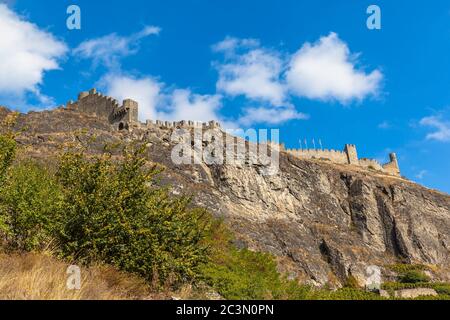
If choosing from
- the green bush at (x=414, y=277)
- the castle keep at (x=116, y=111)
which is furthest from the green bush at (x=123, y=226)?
the green bush at (x=414, y=277)

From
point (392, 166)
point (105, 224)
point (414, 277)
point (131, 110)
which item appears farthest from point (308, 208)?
point (392, 166)

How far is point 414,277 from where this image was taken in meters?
47.3

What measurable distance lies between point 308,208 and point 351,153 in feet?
153

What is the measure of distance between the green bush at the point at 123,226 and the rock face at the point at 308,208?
22.6m

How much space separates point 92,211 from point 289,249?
33585 millimetres

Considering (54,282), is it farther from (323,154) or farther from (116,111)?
(323,154)

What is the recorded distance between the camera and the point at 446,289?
44312 millimetres

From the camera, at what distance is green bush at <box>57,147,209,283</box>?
12.2 m

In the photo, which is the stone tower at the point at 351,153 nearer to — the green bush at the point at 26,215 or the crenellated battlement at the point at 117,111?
the crenellated battlement at the point at 117,111

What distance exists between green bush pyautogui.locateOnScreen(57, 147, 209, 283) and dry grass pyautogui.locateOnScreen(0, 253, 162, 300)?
31.0 inches

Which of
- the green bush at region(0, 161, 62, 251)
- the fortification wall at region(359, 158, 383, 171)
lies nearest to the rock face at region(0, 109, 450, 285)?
the green bush at region(0, 161, 62, 251)

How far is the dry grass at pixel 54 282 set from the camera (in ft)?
26.0
